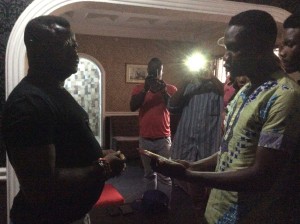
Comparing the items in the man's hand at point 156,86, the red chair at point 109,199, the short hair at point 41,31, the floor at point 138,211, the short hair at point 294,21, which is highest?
the short hair at point 294,21

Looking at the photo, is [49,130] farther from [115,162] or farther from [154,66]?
[154,66]

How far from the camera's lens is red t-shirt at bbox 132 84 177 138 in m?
3.21

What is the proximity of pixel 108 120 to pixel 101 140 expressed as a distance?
21.2 inches

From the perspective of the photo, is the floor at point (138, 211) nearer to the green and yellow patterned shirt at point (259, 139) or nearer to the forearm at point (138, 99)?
the forearm at point (138, 99)

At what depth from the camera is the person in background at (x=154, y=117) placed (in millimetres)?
3217

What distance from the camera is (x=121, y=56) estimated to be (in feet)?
22.2

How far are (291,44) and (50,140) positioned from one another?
4.22ft

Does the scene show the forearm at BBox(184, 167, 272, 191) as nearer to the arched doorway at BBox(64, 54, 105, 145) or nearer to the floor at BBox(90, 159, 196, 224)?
the floor at BBox(90, 159, 196, 224)

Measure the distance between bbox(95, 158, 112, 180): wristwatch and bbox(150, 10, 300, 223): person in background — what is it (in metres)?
0.20

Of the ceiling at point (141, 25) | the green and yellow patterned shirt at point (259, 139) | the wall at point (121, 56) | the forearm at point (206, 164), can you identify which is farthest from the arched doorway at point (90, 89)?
the green and yellow patterned shirt at point (259, 139)

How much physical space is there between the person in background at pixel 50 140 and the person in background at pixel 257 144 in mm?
298

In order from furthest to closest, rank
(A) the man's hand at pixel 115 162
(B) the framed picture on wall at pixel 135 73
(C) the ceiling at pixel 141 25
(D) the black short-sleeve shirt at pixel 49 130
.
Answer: (B) the framed picture on wall at pixel 135 73 → (C) the ceiling at pixel 141 25 → (A) the man's hand at pixel 115 162 → (D) the black short-sleeve shirt at pixel 49 130

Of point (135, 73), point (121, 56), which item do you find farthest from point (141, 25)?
point (135, 73)

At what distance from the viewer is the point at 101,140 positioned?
6.76 meters
